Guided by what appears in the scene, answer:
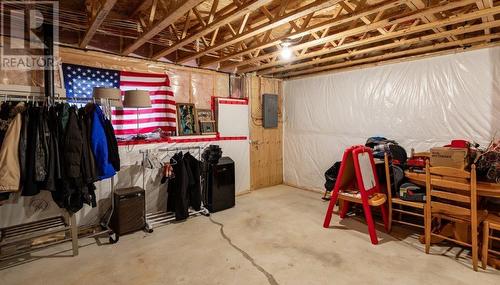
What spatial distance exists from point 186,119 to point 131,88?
0.97m

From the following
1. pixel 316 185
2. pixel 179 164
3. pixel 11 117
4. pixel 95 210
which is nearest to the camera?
pixel 11 117

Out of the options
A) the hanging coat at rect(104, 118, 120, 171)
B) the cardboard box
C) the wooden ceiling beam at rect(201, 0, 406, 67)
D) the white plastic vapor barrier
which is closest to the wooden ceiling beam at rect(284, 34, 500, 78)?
the white plastic vapor barrier

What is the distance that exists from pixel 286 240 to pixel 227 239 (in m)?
0.72

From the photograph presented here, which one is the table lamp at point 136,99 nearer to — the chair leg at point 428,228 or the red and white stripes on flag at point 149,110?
the red and white stripes on flag at point 149,110

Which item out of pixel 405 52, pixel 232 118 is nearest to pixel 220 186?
pixel 232 118

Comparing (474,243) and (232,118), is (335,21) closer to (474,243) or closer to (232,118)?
(474,243)

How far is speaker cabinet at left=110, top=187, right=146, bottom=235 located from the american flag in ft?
3.19

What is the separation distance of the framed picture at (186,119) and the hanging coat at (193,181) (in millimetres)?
587

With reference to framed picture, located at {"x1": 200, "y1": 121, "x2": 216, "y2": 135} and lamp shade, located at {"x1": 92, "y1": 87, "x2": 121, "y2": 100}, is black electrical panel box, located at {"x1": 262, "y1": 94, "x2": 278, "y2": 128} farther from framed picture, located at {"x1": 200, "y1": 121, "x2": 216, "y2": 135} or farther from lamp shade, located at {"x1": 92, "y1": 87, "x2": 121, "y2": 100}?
lamp shade, located at {"x1": 92, "y1": 87, "x2": 121, "y2": 100}

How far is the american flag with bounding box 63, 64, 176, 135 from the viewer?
3473 mm

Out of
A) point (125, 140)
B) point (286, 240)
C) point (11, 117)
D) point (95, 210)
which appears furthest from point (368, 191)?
point (11, 117)

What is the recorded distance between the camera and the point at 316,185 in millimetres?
5445

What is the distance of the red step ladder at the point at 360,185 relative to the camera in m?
3.20

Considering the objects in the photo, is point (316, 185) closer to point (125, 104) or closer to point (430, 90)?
point (430, 90)
